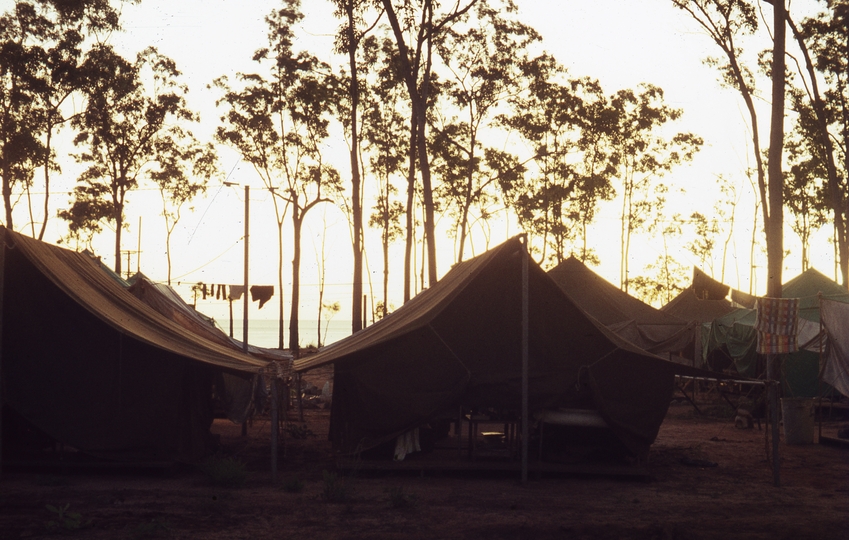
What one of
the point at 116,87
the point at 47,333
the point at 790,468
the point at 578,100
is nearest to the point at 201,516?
the point at 47,333

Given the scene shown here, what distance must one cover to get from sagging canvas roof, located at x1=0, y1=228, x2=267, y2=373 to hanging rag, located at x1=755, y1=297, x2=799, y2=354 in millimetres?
7660

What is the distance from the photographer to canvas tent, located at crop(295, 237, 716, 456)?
1227 cm

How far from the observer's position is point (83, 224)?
3938 cm

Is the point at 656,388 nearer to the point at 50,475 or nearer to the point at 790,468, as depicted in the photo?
the point at 790,468

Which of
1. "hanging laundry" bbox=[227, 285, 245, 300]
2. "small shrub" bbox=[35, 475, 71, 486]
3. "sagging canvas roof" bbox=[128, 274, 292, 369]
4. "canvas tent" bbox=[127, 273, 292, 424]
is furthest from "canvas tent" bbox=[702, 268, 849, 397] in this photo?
"small shrub" bbox=[35, 475, 71, 486]

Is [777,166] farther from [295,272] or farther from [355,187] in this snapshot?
[295,272]

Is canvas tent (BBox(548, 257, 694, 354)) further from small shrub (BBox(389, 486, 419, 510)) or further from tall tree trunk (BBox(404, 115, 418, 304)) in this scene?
small shrub (BBox(389, 486, 419, 510))

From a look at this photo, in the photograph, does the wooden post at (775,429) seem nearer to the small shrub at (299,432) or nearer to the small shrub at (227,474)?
the small shrub at (227,474)

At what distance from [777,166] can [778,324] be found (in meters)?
4.81

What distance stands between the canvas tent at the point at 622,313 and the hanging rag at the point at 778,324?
11065 millimetres

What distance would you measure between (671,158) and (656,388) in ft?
108

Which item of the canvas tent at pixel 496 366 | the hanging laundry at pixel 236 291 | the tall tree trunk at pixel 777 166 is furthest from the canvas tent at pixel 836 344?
the hanging laundry at pixel 236 291

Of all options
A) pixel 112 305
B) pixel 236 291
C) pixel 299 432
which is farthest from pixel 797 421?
pixel 236 291

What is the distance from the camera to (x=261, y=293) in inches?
957
